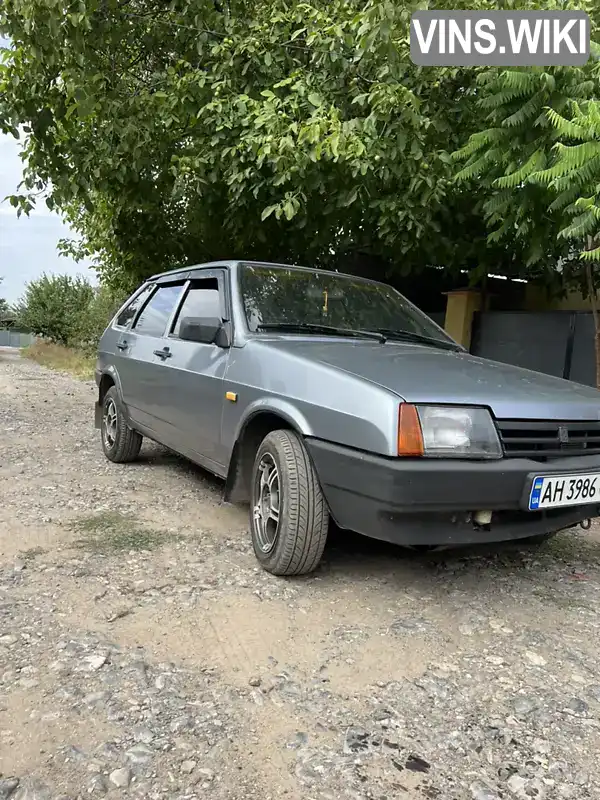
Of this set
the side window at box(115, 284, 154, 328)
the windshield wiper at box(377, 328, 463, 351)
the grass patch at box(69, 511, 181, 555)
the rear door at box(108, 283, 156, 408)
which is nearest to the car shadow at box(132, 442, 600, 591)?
the grass patch at box(69, 511, 181, 555)

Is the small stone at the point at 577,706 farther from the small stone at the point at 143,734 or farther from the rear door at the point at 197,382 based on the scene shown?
the rear door at the point at 197,382

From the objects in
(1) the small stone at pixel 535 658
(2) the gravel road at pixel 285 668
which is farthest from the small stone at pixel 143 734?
(1) the small stone at pixel 535 658

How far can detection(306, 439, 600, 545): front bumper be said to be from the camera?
254 centimetres

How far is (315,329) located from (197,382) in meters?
0.82

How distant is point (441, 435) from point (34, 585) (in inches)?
77.4

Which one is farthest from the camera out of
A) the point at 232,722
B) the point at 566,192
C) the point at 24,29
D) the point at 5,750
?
the point at 24,29

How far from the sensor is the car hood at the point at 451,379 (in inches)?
107

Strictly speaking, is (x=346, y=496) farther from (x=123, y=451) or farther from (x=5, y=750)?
(x=123, y=451)

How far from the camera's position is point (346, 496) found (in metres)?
2.77

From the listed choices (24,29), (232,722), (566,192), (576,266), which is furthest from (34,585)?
(576,266)

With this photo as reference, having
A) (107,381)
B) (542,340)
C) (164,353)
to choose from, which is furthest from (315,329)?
(542,340)

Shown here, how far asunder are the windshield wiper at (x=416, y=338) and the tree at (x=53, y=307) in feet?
86.4

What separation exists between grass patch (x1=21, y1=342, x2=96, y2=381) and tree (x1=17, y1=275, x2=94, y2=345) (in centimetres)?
74

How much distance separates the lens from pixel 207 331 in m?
3.66
